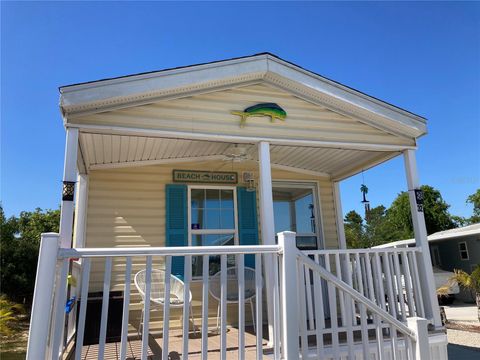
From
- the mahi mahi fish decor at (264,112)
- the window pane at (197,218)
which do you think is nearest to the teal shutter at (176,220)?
the window pane at (197,218)

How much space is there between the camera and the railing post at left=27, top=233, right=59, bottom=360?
2008 mm

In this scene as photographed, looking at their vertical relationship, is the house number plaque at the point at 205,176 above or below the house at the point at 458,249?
above

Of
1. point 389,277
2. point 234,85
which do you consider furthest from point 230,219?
point 389,277

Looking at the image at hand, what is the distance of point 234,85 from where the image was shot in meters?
4.37

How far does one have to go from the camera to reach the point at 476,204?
113ft

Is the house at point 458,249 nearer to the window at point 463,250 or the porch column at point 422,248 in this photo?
the window at point 463,250

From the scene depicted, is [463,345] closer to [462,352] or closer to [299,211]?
[462,352]

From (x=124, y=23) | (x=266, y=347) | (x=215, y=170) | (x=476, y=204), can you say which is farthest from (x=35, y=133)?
(x=476, y=204)

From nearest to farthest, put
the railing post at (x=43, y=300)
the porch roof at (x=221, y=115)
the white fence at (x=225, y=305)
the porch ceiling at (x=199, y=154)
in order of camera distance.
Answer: the railing post at (x=43, y=300) → the white fence at (x=225, y=305) → the porch roof at (x=221, y=115) → the porch ceiling at (x=199, y=154)

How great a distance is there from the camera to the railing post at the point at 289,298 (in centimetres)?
255

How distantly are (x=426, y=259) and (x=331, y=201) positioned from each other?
7.55 ft

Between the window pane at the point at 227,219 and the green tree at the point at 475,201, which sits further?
the green tree at the point at 475,201

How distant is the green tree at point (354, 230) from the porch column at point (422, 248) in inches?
895

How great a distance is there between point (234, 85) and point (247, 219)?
2330 millimetres
